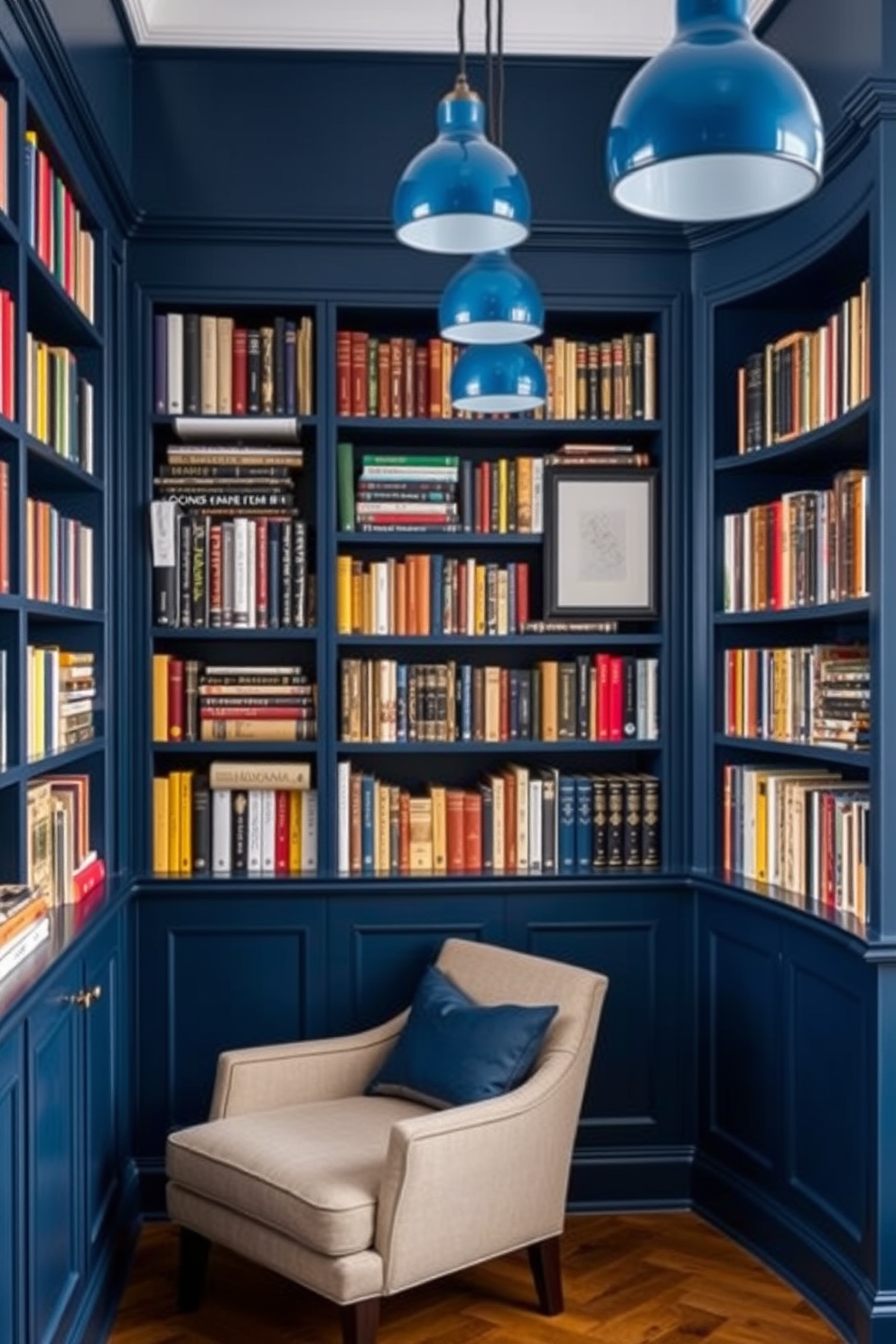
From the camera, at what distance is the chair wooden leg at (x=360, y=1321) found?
9.13 ft

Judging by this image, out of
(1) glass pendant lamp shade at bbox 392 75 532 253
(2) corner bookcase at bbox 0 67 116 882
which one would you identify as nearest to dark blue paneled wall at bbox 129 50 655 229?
(2) corner bookcase at bbox 0 67 116 882

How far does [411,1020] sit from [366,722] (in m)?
0.85

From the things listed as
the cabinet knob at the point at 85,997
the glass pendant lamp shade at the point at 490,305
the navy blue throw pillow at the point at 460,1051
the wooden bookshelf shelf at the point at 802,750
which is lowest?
the navy blue throw pillow at the point at 460,1051

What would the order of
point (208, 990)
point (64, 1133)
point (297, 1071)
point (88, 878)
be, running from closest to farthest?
1. point (64, 1133)
2. point (88, 878)
3. point (297, 1071)
4. point (208, 990)

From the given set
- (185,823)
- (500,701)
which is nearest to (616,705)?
(500,701)

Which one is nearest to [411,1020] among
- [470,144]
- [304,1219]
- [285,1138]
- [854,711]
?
[285,1138]

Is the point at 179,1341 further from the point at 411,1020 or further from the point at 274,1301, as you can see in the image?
the point at 411,1020

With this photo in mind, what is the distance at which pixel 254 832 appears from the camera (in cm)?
383

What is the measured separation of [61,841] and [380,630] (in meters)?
1.16

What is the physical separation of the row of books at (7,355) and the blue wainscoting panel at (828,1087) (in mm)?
2081

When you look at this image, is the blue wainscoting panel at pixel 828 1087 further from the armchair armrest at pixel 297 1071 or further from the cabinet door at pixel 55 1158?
the cabinet door at pixel 55 1158

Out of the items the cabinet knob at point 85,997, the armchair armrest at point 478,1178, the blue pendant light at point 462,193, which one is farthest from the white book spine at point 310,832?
the blue pendant light at point 462,193

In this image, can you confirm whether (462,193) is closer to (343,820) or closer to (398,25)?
(398,25)

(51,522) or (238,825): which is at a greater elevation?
(51,522)
